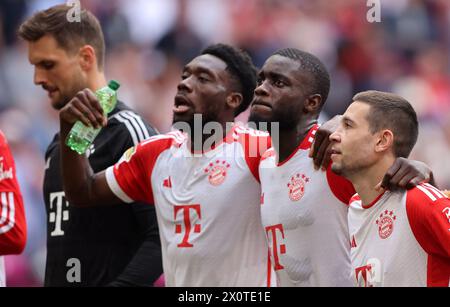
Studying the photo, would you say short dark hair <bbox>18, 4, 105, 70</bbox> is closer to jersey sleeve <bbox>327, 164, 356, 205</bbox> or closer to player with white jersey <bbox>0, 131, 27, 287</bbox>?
player with white jersey <bbox>0, 131, 27, 287</bbox>

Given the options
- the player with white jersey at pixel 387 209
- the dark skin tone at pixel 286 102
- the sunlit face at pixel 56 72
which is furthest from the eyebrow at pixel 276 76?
the sunlit face at pixel 56 72

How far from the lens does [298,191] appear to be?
5883 millimetres

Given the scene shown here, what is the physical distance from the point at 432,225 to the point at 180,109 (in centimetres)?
164

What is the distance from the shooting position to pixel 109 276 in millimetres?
6539

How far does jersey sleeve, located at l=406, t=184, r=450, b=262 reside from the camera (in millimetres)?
5199

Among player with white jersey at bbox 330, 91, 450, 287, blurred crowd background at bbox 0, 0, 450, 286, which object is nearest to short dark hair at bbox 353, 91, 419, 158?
player with white jersey at bbox 330, 91, 450, 287

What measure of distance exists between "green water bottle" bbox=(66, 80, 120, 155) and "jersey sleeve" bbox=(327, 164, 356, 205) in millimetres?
1252

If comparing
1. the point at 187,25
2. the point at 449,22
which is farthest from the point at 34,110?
the point at 449,22

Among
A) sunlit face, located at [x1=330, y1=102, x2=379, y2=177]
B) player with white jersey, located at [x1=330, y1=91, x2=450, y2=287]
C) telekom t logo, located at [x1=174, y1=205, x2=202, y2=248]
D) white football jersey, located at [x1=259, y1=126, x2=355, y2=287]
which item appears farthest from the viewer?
telekom t logo, located at [x1=174, y1=205, x2=202, y2=248]

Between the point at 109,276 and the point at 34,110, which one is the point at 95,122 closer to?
the point at 109,276

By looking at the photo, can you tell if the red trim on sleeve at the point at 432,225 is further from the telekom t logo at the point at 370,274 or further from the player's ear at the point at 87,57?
the player's ear at the point at 87,57

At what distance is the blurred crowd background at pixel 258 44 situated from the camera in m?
11.6

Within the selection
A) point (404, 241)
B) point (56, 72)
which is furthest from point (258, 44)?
point (404, 241)

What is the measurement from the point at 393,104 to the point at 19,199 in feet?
6.38
